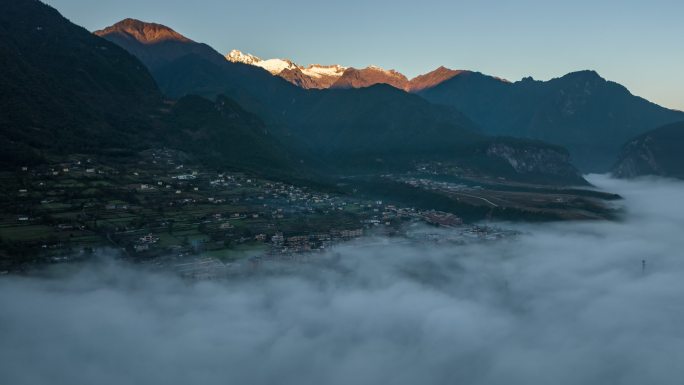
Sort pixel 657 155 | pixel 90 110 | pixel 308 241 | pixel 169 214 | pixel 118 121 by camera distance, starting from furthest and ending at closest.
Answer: pixel 657 155 < pixel 118 121 < pixel 90 110 < pixel 169 214 < pixel 308 241

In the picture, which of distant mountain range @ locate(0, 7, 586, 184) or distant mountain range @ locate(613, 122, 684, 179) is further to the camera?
distant mountain range @ locate(613, 122, 684, 179)

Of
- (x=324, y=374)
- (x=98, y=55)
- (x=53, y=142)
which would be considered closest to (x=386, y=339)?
(x=324, y=374)

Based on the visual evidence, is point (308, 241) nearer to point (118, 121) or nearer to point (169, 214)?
point (169, 214)

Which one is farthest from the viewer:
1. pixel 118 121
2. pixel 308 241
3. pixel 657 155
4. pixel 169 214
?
pixel 657 155

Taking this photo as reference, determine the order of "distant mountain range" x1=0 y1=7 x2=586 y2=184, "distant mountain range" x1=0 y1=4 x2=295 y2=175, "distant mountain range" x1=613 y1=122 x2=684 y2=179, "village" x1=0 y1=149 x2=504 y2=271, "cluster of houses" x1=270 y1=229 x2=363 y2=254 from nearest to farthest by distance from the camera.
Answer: "village" x1=0 y1=149 x2=504 y2=271, "cluster of houses" x1=270 y1=229 x2=363 y2=254, "distant mountain range" x1=0 y1=4 x2=295 y2=175, "distant mountain range" x1=0 y1=7 x2=586 y2=184, "distant mountain range" x1=613 y1=122 x2=684 y2=179

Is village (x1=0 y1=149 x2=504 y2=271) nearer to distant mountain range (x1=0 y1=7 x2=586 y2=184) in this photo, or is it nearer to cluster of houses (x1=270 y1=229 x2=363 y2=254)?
cluster of houses (x1=270 y1=229 x2=363 y2=254)

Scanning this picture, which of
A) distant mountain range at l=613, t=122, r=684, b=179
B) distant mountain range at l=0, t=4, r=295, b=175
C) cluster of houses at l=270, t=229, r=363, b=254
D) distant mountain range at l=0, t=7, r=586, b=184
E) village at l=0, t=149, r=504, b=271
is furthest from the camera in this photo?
distant mountain range at l=613, t=122, r=684, b=179

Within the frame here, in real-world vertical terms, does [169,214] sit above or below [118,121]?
below

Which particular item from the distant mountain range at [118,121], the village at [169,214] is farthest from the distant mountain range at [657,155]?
the village at [169,214]

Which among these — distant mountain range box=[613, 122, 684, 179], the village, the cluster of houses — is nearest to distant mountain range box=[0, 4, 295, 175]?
the village

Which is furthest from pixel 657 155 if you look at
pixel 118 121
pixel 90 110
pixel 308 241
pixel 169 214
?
pixel 169 214

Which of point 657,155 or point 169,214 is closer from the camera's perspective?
point 169,214

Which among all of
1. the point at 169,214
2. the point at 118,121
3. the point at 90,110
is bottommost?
the point at 169,214
